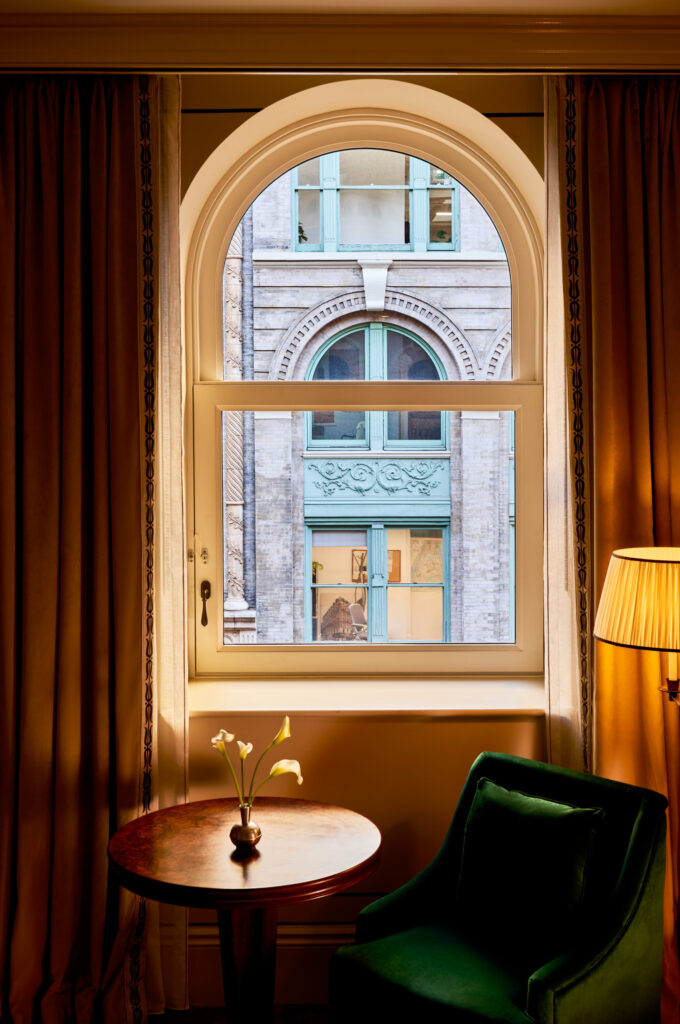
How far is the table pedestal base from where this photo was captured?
1953 millimetres

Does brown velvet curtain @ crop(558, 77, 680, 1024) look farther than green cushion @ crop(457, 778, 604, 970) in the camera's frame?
Yes

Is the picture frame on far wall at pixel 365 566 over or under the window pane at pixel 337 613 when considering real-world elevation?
over

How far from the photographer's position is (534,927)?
192 cm

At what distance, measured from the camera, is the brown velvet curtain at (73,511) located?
2355 mm

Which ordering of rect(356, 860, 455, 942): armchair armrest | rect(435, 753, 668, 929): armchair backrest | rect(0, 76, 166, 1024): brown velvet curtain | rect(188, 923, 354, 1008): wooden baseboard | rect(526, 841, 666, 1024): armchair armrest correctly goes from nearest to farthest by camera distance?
rect(526, 841, 666, 1024): armchair armrest < rect(435, 753, 668, 929): armchair backrest < rect(356, 860, 455, 942): armchair armrest < rect(0, 76, 166, 1024): brown velvet curtain < rect(188, 923, 354, 1008): wooden baseboard

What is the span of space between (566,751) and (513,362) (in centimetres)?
127

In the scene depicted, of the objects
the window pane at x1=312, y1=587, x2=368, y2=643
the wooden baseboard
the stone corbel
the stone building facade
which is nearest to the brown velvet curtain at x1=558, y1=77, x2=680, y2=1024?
the stone building facade

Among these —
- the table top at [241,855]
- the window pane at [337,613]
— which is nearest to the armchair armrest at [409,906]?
the table top at [241,855]

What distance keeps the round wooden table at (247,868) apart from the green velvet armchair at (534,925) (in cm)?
20

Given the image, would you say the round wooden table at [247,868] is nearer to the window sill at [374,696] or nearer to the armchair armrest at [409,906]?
the armchair armrest at [409,906]

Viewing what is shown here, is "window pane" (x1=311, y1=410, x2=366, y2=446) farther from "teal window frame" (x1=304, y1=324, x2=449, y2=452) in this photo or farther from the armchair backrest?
the armchair backrest

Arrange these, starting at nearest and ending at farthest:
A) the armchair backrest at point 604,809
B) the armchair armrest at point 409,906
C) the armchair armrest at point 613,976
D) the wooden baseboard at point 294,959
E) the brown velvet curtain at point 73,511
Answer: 1. the armchair armrest at point 613,976
2. the armchair backrest at point 604,809
3. the armchair armrest at point 409,906
4. the brown velvet curtain at point 73,511
5. the wooden baseboard at point 294,959

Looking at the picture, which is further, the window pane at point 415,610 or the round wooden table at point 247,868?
the window pane at point 415,610

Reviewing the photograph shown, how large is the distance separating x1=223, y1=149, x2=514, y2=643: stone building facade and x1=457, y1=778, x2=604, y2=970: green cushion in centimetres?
87
